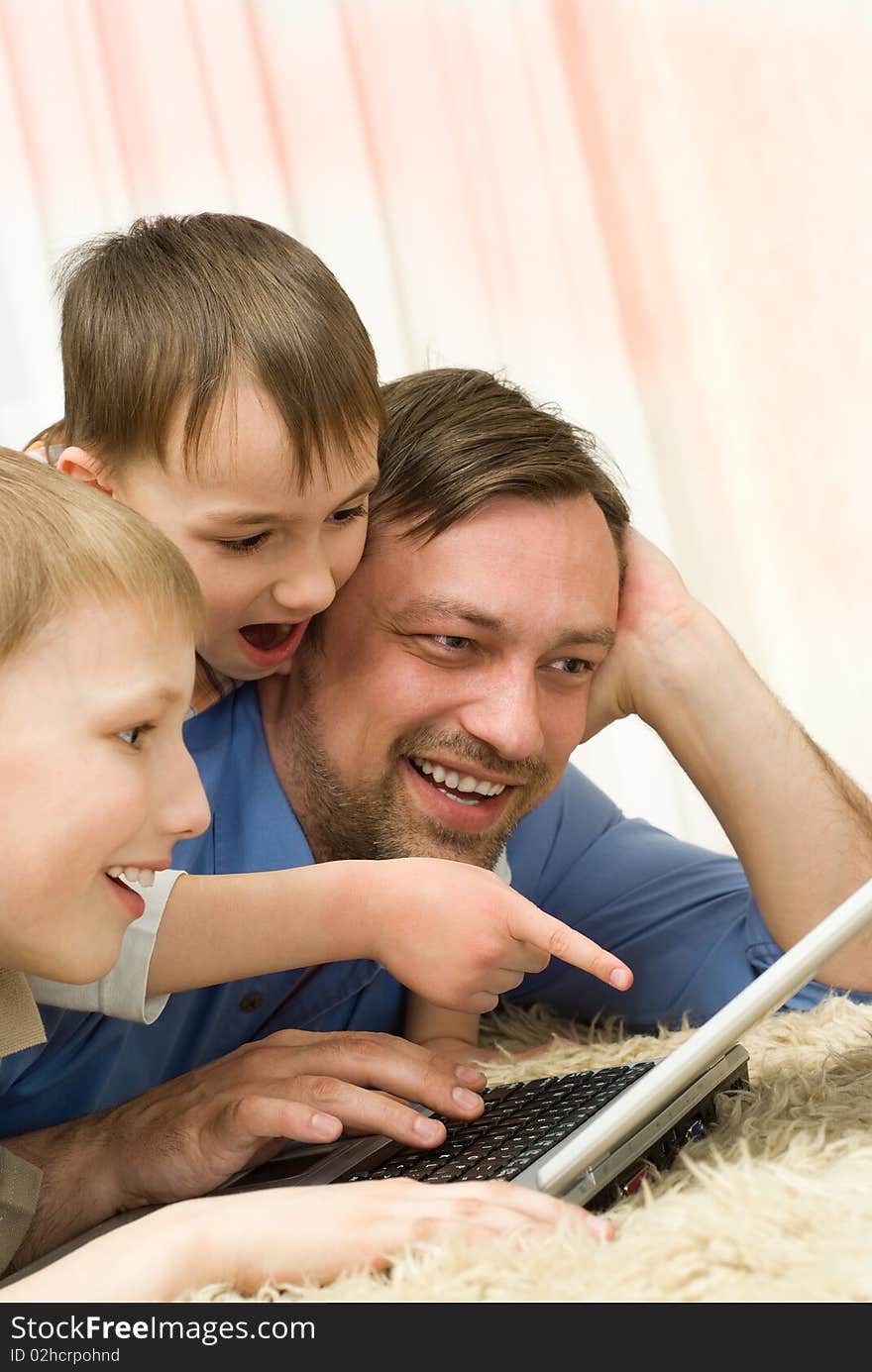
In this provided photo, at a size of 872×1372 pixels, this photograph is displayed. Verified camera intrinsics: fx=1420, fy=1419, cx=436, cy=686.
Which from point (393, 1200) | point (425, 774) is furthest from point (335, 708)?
point (393, 1200)

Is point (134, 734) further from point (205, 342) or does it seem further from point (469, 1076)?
point (205, 342)

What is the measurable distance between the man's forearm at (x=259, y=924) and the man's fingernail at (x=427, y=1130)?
167mm

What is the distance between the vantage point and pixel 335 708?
1.52 meters

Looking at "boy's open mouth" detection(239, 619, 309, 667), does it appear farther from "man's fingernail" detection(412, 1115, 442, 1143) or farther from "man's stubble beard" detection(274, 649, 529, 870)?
"man's fingernail" detection(412, 1115, 442, 1143)

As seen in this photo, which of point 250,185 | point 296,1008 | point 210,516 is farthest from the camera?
point 250,185

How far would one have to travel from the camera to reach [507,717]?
1420 mm

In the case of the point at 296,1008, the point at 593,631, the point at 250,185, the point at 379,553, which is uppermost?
the point at 250,185

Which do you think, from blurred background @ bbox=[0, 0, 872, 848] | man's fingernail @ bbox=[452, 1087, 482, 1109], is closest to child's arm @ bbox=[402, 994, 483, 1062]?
man's fingernail @ bbox=[452, 1087, 482, 1109]

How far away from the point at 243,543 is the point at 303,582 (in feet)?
0.22

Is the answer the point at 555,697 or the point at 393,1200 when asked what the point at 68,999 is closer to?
the point at 393,1200

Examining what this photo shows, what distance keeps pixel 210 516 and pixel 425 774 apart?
0.41m

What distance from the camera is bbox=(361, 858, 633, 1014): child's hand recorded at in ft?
3.40

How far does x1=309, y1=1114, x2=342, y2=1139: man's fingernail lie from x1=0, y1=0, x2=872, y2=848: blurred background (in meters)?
1.90

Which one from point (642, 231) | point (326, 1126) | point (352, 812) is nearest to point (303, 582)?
point (352, 812)
